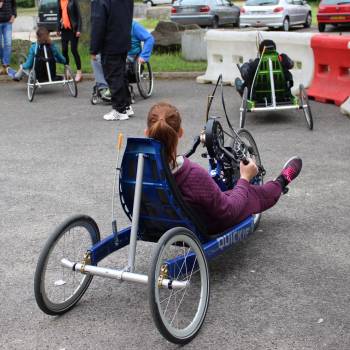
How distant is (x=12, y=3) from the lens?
1419 cm

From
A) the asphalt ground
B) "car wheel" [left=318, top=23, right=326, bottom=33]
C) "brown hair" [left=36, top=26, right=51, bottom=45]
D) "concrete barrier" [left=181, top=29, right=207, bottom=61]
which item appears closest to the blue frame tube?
the asphalt ground

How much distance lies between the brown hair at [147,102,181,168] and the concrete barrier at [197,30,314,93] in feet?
25.5

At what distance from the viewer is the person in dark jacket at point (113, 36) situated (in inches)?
376

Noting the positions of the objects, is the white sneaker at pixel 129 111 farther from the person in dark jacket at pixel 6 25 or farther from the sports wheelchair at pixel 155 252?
the sports wheelchair at pixel 155 252

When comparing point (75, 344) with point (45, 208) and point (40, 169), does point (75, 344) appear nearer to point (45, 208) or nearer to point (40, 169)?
point (45, 208)

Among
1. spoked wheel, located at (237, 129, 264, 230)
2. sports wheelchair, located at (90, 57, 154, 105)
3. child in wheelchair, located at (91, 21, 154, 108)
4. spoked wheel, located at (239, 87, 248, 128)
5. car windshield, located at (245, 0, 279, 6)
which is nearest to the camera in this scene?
spoked wheel, located at (237, 129, 264, 230)

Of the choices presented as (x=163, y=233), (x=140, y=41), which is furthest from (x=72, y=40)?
(x=163, y=233)

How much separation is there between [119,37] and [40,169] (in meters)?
2.78

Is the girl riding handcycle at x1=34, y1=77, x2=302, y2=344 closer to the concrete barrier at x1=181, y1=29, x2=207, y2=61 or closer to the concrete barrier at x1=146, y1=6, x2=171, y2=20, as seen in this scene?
the concrete barrier at x1=181, y1=29, x2=207, y2=61

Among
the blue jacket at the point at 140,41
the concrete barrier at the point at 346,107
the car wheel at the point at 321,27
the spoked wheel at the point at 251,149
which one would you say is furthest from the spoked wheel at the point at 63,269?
the car wheel at the point at 321,27

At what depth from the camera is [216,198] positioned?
432cm

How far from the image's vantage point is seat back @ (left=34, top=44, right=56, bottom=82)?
11781 mm

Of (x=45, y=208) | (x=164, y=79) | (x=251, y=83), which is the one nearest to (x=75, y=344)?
(x=45, y=208)

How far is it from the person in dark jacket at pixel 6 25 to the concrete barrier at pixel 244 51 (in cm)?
376
